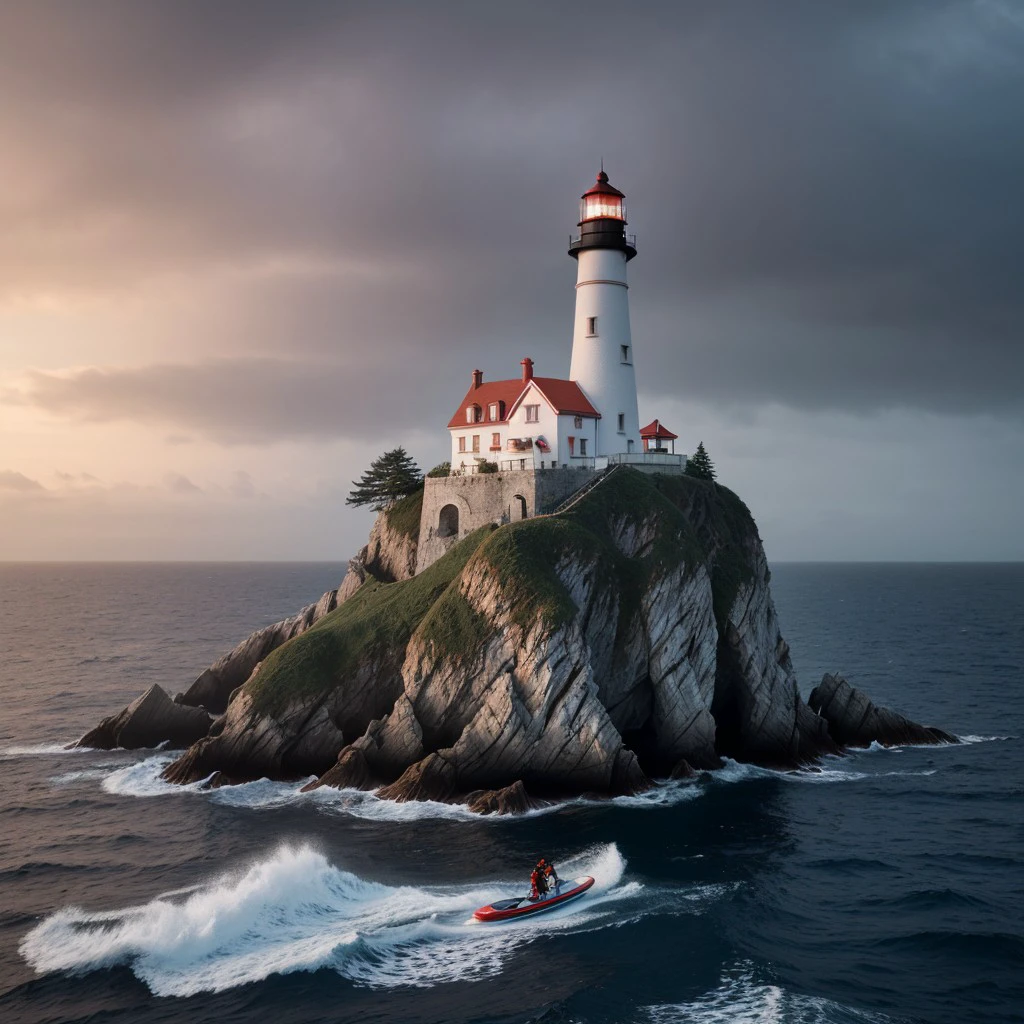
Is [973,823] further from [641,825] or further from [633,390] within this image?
[633,390]

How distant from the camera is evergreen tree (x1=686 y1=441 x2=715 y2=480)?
76688 mm

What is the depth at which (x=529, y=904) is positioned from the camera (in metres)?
34.2

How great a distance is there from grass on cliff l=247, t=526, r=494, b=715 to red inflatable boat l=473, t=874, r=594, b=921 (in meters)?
23.6

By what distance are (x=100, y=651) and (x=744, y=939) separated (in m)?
95.5

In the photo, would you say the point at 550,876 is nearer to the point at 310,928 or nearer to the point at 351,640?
the point at 310,928

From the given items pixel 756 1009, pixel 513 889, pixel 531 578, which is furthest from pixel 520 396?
pixel 756 1009

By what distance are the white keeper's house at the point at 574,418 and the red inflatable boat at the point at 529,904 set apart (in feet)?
120

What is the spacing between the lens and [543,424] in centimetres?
7025

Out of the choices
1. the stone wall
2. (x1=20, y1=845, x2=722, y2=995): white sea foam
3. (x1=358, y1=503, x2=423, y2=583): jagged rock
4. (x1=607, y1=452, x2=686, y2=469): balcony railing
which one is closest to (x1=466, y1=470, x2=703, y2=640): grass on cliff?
the stone wall

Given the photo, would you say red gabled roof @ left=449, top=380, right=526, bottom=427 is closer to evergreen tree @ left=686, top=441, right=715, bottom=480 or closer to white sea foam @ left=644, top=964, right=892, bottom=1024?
evergreen tree @ left=686, top=441, right=715, bottom=480

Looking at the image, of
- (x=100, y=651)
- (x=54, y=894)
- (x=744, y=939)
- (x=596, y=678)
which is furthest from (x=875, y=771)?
(x=100, y=651)

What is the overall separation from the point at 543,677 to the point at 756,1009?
23.4m

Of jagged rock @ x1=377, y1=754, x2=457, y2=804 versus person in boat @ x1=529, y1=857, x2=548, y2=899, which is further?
jagged rock @ x1=377, y1=754, x2=457, y2=804

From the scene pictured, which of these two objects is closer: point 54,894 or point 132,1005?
point 132,1005
